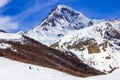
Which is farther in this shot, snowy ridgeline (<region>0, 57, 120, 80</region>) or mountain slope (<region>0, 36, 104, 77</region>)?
mountain slope (<region>0, 36, 104, 77</region>)

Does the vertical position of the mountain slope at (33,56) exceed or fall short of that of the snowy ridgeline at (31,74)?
it exceeds it

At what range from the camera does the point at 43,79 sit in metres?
26.7

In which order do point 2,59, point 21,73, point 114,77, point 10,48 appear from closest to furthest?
point 114,77 → point 21,73 → point 2,59 → point 10,48

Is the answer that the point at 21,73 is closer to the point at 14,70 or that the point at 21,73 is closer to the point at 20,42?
the point at 14,70

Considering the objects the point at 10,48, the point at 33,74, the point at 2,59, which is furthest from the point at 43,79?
the point at 10,48

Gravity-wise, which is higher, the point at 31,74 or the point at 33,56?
the point at 33,56

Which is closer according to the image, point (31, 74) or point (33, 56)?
point (31, 74)

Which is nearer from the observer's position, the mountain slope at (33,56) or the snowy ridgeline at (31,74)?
the snowy ridgeline at (31,74)

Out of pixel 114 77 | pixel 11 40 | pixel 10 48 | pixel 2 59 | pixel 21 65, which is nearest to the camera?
pixel 114 77

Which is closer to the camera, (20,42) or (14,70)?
(14,70)

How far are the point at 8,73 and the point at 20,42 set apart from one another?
41127 millimetres

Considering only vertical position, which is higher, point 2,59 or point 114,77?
point 2,59

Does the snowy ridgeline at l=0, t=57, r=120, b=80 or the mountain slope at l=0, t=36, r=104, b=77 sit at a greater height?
the mountain slope at l=0, t=36, r=104, b=77

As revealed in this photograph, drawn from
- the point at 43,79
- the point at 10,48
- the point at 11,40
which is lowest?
the point at 43,79
